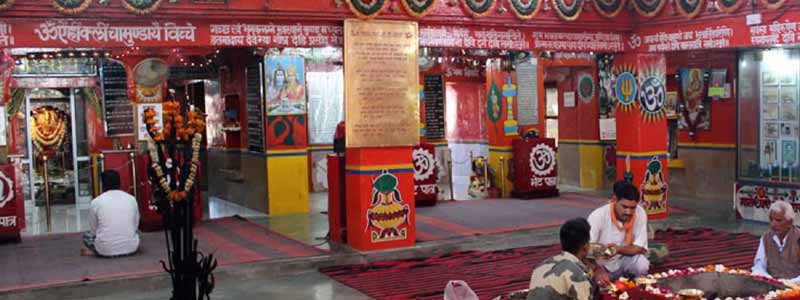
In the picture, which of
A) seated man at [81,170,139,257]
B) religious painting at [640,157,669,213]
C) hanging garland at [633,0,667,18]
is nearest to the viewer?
seated man at [81,170,139,257]

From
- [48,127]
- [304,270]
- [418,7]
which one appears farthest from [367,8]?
[48,127]

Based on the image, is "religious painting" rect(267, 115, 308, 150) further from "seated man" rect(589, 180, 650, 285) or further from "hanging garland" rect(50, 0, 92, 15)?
"seated man" rect(589, 180, 650, 285)

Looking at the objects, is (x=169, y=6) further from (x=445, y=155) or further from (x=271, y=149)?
(x=445, y=155)

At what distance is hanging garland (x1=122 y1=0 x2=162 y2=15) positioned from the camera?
8.28m

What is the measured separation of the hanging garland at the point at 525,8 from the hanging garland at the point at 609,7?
0.96m

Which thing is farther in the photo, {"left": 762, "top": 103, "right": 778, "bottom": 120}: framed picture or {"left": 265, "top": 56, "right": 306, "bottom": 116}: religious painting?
{"left": 265, "top": 56, "right": 306, "bottom": 116}: religious painting

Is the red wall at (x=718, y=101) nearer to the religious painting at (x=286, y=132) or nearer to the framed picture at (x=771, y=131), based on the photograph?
the framed picture at (x=771, y=131)

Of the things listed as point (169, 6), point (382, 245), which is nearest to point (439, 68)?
point (382, 245)

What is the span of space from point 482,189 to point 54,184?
7164 mm

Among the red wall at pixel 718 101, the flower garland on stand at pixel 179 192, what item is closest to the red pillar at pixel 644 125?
the red wall at pixel 718 101

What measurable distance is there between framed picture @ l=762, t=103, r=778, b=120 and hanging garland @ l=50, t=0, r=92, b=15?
8.48m

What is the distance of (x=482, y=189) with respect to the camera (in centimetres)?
1420

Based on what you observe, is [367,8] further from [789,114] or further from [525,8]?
[789,114]

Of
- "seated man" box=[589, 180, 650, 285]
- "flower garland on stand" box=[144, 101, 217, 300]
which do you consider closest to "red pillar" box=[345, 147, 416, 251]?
"flower garland on stand" box=[144, 101, 217, 300]
